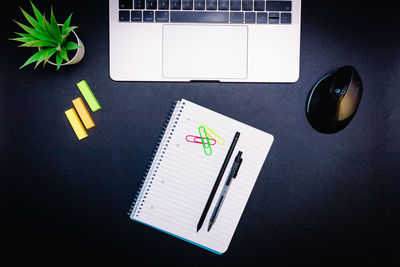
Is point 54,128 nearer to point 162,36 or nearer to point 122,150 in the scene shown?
point 122,150

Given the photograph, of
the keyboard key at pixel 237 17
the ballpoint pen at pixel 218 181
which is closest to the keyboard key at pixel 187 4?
the keyboard key at pixel 237 17

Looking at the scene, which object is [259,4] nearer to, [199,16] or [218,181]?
[199,16]

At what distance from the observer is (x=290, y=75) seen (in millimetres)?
728

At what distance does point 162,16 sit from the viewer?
709 millimetres

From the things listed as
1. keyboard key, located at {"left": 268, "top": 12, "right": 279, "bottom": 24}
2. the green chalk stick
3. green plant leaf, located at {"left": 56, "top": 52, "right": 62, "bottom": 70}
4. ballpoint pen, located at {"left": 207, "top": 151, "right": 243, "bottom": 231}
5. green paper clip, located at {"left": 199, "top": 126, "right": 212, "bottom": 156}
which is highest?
keyboard key, located at {"left": 268, "top": 12, "right": 279, "bottom": 24}

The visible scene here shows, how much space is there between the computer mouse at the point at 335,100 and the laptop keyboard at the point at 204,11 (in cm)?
19

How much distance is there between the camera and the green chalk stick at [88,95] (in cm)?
73

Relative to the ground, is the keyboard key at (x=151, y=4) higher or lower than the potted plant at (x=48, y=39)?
higher

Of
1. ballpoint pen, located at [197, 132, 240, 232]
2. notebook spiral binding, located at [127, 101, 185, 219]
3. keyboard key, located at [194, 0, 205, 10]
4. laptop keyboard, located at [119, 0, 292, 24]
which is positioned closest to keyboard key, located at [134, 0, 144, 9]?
laptop keyboard, located at [119, 0, 292, 24]

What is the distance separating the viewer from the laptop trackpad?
0.71m

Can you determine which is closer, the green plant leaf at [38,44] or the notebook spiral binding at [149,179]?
the green plant leaf at [38,44]

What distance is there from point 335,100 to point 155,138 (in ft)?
A: 1.40

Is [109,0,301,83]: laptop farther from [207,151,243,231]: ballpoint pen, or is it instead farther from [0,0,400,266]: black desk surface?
[207,151,243,231]: ballpoint pen

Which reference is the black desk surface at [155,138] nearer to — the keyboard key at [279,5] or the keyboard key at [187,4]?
the keyboard key at [279,5]
